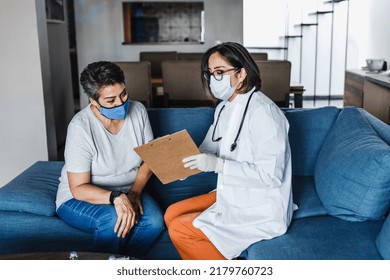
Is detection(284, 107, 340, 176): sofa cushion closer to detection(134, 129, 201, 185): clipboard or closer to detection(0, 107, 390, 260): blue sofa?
detection(0, 107, 390, 260): blue sofa

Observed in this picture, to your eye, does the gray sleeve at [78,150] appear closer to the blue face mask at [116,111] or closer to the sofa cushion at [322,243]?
the blue face mask at [116,111]

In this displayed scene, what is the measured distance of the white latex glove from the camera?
185 cm

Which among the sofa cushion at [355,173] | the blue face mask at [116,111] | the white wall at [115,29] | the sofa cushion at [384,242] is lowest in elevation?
the sofa cushion at [384,242]

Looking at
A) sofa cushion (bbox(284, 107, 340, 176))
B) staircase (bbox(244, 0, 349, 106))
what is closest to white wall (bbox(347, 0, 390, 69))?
staircase (bbox(244, 0, 349, 106))

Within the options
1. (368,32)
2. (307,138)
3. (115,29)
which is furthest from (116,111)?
(115,29)

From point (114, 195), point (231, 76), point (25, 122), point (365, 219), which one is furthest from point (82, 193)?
point (25, 122)

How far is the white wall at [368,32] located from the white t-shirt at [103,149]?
390 centimetres

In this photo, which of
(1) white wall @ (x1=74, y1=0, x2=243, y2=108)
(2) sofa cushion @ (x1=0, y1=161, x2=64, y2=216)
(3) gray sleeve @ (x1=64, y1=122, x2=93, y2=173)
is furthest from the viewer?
(1) white wall @ (x1=74, y1=0, x2=243, y2=108)

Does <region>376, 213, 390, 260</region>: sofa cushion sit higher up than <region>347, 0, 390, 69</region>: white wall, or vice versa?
<region>347, 0, 390, 69</region>: white wall

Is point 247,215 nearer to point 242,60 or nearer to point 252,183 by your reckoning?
point 252,183

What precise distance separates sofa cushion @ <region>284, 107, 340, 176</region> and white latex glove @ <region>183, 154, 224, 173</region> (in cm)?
81

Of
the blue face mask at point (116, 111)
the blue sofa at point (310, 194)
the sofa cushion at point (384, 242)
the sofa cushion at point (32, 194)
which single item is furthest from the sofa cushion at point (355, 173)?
the sofa cushion at point (32, 194)

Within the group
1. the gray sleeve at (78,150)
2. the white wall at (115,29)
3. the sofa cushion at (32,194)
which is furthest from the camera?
the white wall at (115,29)

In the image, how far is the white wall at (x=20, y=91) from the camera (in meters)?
3.29
